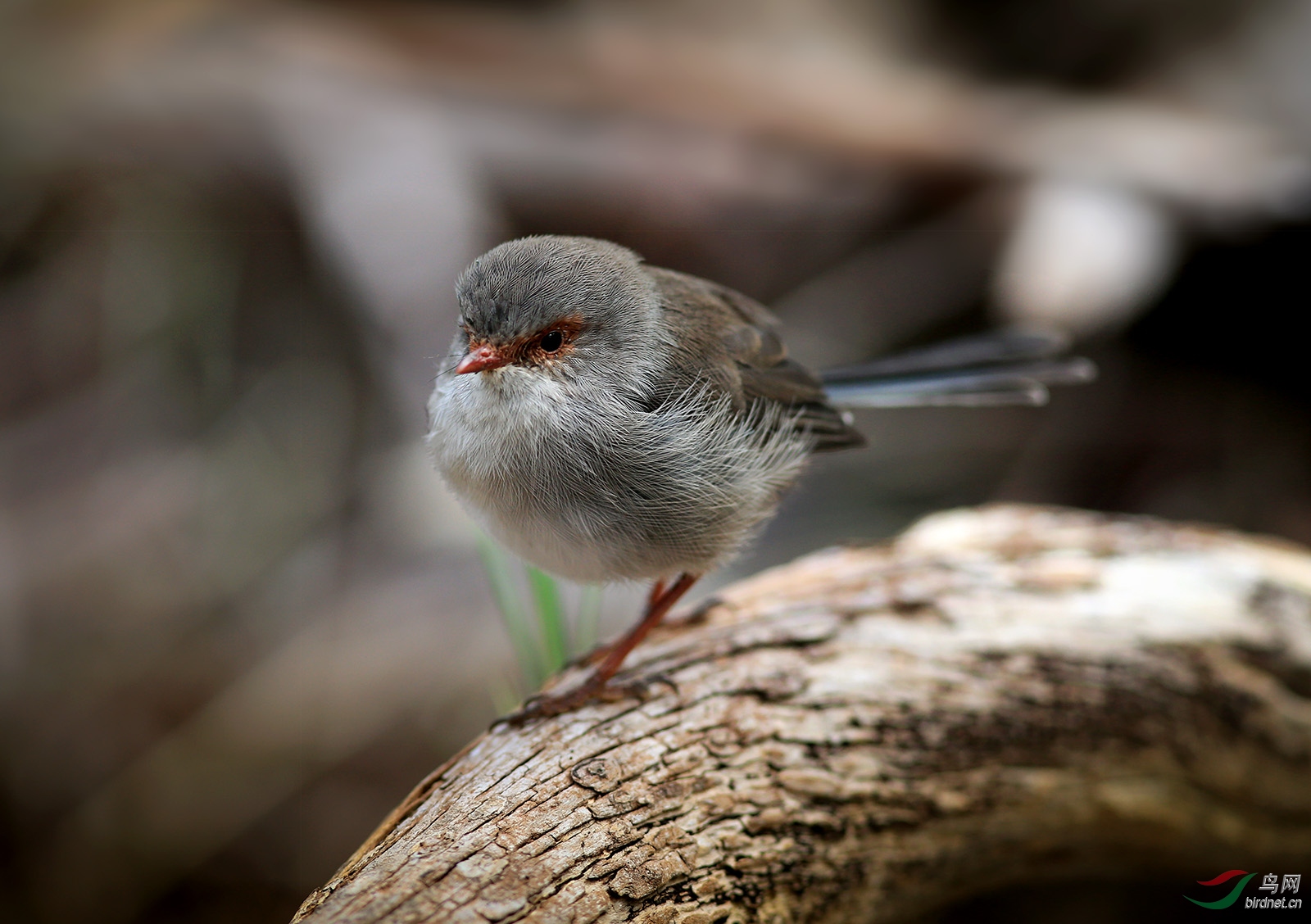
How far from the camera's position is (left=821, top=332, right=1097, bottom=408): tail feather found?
11.5 feet

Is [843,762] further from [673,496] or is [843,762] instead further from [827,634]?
[673,496]

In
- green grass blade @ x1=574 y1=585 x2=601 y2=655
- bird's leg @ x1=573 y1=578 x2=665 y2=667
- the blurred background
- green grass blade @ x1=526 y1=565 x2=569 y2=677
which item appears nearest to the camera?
bird's leg @ x1=573 y1=578 x2=665 y2=667

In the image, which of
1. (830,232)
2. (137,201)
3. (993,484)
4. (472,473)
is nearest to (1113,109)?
(830,232)

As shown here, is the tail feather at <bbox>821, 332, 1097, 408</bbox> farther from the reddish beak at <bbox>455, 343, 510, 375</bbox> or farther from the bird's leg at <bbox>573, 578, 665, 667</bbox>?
the reddish beak at <bbox>455, 343, 510, 375</bbox>

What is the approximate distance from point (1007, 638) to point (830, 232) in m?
4.01

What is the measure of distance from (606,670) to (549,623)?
74cm

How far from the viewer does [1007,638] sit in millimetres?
3201

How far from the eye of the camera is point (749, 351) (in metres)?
3.05

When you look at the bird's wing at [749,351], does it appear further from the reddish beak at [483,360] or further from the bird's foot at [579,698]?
the bird's foot at [579,698]

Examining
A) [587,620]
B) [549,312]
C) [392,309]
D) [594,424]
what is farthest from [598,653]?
[392,309]

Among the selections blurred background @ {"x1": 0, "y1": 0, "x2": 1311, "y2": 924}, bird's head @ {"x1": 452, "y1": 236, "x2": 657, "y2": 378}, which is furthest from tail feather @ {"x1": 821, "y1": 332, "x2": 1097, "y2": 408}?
blurred background @ {"x1": 0, "y1": 0, "x2": 1311, "y2": 924}

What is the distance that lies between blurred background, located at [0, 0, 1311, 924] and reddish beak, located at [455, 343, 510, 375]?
2.26 metres

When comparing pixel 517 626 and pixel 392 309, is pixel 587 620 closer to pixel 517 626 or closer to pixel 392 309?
pixel 517 626

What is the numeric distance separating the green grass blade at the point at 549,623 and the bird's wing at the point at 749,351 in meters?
1.10
